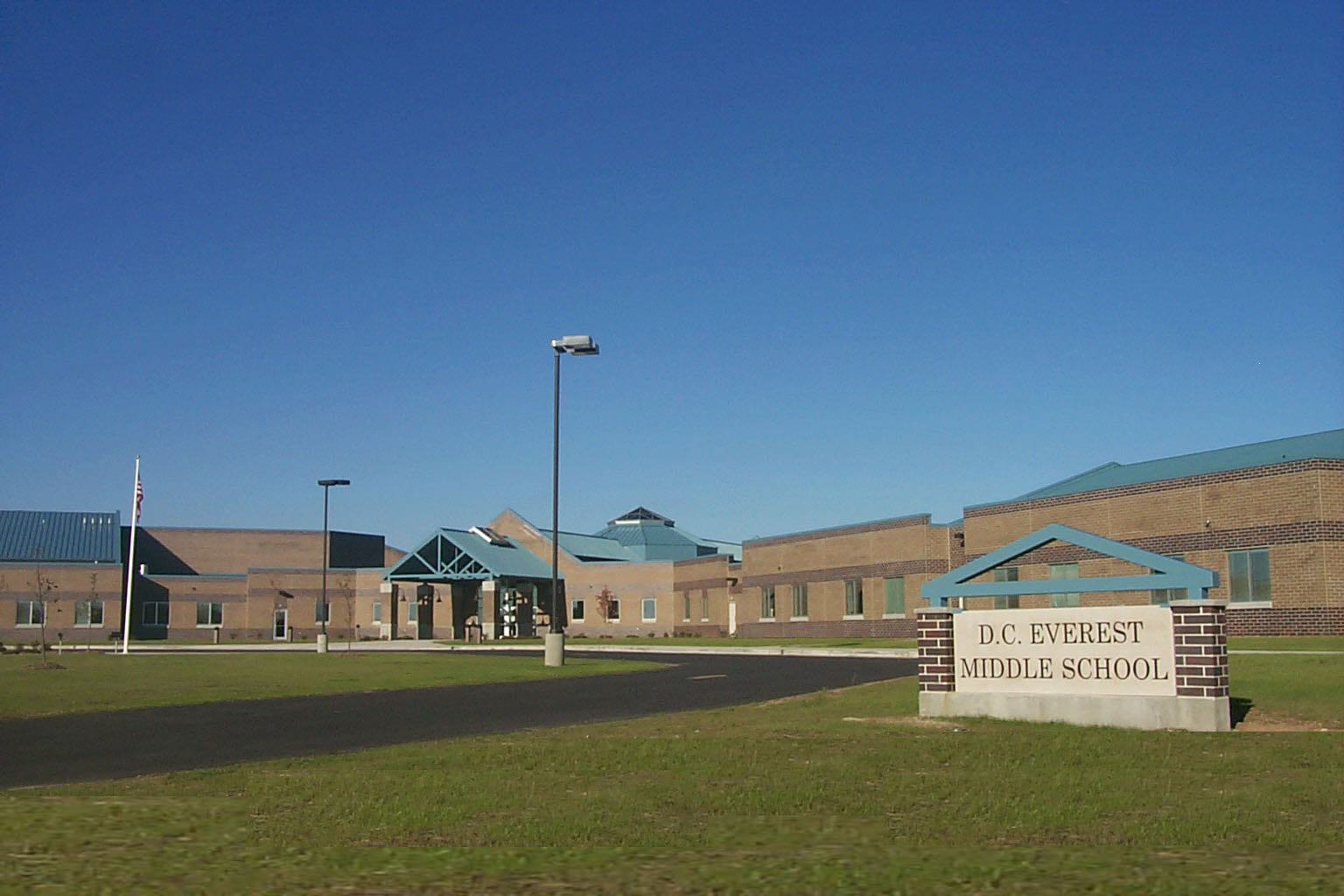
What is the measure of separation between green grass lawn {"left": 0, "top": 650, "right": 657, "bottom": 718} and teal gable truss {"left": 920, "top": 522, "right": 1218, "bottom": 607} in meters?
12.8

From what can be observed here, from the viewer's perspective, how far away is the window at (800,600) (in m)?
60.2

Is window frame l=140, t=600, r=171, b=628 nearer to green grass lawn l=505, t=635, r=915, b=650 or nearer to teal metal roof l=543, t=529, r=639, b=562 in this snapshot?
teal metal roof l=543, t=529, r=639, b=562

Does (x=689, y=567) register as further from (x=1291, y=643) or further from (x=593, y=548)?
(x=1291, y=643)

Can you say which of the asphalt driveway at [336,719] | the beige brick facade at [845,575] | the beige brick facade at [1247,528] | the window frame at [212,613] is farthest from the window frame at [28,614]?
the asphalt driveway at [336,719]

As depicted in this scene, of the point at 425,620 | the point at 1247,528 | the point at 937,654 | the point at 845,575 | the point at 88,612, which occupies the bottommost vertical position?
the point at 425,620

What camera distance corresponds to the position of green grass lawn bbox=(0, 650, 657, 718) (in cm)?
2250

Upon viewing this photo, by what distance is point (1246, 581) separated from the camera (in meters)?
39.3

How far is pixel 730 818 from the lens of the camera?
839 cm

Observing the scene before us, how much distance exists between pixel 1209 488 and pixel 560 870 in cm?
3798

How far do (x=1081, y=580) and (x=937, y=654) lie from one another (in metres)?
1.92

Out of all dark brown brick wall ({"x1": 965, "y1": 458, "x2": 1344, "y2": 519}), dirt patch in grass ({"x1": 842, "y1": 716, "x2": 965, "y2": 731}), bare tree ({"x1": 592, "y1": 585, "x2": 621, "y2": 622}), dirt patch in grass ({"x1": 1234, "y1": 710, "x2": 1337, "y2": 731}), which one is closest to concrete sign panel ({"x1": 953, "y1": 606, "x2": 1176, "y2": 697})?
dirt patch in grass ({"x1": 842, "y1": 716, "x2": 965, "y2": 731})

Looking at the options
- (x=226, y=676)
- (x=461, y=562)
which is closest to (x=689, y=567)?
(x=461, y=562)

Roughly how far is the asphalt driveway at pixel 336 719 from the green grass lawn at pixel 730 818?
1.46 meters

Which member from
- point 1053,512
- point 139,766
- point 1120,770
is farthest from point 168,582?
point 1120,770
